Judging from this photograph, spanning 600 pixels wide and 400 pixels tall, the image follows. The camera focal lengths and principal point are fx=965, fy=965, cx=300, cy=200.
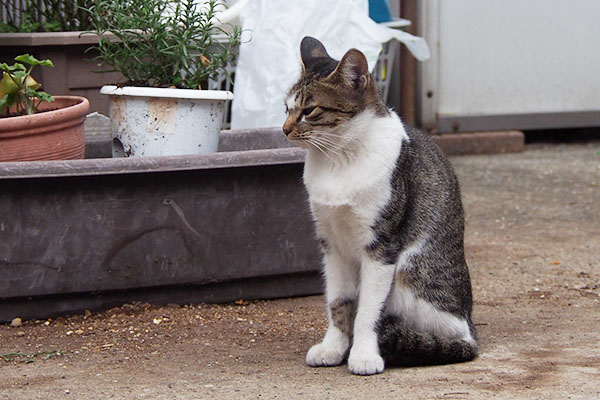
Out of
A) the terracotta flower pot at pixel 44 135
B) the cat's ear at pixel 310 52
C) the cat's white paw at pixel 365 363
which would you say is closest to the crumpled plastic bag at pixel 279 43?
the terracotta flower pot at pixel 44 135

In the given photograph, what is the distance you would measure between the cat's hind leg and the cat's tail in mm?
134

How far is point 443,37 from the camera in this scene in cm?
617

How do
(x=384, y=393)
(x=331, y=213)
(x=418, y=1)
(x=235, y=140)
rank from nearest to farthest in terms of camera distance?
(x=384, y=393), (x=331, y=213), (x=235, y=140), (x=418, y=1)

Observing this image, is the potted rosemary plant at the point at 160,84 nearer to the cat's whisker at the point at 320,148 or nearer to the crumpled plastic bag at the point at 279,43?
the cat's whisker at the point at 320,148

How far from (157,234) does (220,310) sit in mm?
366

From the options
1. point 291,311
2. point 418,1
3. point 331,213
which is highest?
point 418,1

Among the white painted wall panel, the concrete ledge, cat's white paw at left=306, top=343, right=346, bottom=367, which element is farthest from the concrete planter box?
the white painted wall panel

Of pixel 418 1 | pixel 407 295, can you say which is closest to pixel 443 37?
pixel 418 1

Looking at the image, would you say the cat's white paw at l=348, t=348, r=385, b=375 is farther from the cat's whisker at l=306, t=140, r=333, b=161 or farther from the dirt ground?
the cat's whisker at l=306, t=140, r=333, b=161

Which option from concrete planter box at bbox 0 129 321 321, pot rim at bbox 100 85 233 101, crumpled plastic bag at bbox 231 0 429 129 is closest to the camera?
concrete planter box at bbox 0 129 321 321

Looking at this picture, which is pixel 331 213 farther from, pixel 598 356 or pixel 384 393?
pixel 598 356

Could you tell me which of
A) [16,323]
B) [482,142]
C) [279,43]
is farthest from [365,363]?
[482,142]

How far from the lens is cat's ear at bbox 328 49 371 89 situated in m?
2.65

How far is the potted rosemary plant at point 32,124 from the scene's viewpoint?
10.6ft
